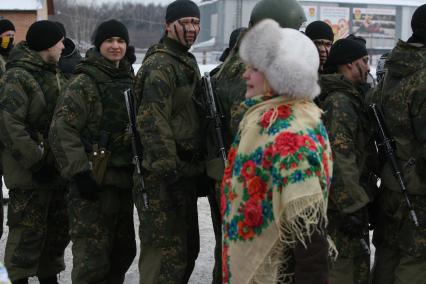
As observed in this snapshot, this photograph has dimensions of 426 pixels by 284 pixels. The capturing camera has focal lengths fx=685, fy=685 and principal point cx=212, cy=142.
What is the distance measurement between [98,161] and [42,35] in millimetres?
1220

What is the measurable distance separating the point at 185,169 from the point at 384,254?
148 centimetres

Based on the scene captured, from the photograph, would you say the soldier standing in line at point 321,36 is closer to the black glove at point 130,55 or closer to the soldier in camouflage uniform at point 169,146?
the soldier in camouflage uniform at point 169,146

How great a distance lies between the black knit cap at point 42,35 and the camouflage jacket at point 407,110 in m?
2.49

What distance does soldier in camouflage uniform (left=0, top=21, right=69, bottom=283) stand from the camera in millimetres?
4922

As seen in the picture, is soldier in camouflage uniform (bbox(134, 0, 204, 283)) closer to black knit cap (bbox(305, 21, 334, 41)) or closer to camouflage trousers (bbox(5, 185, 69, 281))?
camouflage trousers (bbox(5, 185, 69, 281))

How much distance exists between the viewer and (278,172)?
248 cm

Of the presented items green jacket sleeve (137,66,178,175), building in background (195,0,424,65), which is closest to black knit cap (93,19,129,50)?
green jacket sleeve (137,66,178,175)

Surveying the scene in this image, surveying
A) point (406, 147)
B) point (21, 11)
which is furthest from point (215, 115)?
point (21, 11)

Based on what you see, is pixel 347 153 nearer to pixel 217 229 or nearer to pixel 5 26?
pixel 217 229

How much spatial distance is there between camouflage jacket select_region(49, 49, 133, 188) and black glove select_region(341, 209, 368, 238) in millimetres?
1522

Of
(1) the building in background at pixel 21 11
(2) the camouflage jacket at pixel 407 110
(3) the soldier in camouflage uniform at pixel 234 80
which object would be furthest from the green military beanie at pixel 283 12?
(1) the building in background at pixel 21 11

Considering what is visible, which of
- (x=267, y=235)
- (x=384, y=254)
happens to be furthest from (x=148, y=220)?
(x=267, y=235)

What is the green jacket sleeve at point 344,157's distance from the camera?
13.9 feet

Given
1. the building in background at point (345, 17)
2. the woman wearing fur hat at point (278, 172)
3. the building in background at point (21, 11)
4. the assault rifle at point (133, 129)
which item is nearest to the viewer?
the woman wearing fur hat at point (278, 172)
